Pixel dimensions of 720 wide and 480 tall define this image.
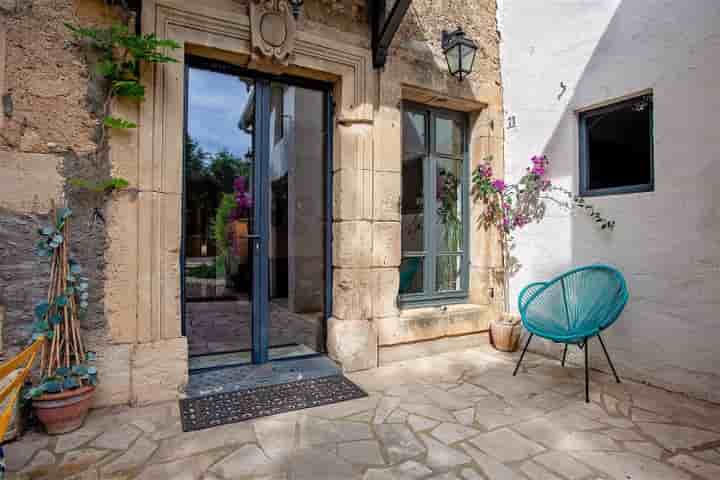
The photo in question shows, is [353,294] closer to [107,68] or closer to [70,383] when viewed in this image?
[70,383]

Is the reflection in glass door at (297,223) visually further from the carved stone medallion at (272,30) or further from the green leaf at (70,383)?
the green leaf at (70,383)

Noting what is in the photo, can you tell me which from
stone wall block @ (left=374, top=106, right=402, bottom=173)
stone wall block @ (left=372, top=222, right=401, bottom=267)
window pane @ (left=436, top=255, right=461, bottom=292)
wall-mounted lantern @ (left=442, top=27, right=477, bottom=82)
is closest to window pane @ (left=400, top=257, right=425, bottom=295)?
window pane @ (left=436, top=255, right=461, bottom=292)

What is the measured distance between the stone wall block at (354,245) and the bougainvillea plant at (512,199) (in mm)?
1346

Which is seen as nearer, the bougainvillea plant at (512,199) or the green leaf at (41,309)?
the green leaf at (41,309)

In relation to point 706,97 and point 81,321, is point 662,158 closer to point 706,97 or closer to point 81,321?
point 706,97

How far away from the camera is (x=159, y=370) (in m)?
2.48

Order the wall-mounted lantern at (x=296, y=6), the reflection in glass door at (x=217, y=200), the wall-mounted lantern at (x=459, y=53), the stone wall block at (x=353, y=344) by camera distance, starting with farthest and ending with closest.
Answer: the wall-mounted lantern at (x=459, y=53)
the stone wall block at (x=353, y=344)
the reflection in glass door at (x=217, y=200)
the wall-mounted lantern at (x=296, y=6)

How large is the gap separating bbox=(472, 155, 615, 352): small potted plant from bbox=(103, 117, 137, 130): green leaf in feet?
9.60

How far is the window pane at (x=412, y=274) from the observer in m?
3.60

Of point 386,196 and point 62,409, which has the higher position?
point 386,196

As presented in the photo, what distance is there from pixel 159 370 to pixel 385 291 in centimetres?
170

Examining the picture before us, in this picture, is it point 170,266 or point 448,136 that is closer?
point 170,266

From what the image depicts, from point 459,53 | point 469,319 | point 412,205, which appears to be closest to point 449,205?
point 412,205

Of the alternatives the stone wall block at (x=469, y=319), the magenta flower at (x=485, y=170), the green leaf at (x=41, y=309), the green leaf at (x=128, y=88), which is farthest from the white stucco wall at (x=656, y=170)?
the green leaf at (x=41, y=309)
